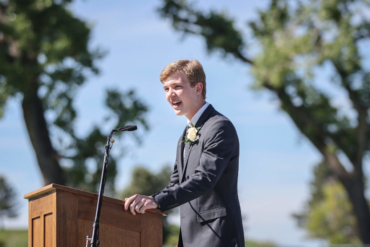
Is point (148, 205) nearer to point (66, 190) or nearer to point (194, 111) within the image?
point (66, 190)

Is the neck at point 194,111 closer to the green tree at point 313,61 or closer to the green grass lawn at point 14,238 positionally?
the green tree at point 313,61

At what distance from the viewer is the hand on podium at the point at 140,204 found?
2.76m

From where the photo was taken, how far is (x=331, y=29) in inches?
667

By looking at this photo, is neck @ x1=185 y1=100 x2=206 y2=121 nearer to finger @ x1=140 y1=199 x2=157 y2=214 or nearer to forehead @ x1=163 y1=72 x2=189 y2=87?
forehead @ x1=163 y1=72 x2=189 y2=87

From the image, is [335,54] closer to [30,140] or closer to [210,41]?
[210,41]

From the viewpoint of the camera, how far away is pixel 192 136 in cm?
306

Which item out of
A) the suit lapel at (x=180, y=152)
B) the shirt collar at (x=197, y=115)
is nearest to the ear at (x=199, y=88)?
the shirt collar at (x=197, y=115)

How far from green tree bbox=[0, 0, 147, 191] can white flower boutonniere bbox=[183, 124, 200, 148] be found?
11.8m

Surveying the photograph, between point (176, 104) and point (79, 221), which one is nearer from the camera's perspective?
point (79, 221)

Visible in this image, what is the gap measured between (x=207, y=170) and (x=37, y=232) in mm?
1142

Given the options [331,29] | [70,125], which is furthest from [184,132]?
[331,29]

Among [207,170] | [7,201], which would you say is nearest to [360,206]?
[207,170]

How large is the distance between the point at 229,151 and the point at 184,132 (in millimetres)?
520

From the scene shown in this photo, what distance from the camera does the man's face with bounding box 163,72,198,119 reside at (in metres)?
3.14
